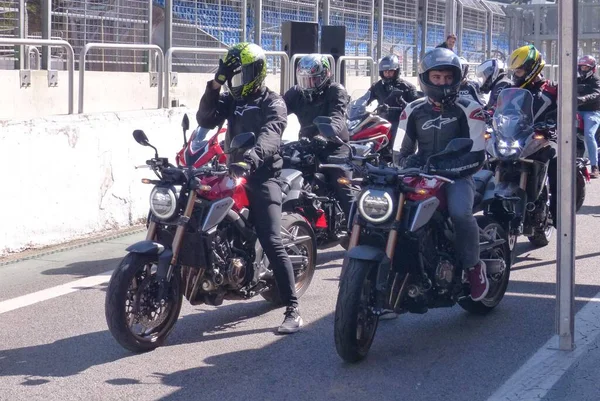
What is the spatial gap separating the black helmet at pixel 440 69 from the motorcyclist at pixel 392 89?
17.7ft

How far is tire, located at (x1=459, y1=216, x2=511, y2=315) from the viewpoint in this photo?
23.4 ft

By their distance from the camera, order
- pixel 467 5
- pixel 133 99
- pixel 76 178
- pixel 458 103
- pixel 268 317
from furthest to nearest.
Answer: pixel 467 5
pixel 133 99
pixel 76 178
pixel 268 317
pixel 458 103

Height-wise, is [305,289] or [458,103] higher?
[458,103]

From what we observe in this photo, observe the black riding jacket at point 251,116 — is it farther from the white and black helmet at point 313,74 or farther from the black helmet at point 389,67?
the black helmet at point 389,67

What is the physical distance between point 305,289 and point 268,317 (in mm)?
517

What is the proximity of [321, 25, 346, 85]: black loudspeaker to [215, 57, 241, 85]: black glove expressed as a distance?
10.4 m

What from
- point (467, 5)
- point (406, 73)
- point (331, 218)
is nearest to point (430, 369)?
point (331, 218)

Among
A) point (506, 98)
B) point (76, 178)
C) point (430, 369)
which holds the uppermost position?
point (506, 98)

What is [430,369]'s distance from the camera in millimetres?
5980

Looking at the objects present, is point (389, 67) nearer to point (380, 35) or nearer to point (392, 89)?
point (392, 89)

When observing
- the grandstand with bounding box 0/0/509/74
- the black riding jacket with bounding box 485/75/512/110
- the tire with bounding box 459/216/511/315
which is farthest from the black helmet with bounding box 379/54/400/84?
the tire with bounding box 459/216/511/315

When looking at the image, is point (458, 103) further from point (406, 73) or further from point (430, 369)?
point (406, 73)

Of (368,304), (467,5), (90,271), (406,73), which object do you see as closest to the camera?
(368,304)

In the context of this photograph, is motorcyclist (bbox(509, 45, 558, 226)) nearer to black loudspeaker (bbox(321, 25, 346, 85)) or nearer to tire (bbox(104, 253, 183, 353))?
tire (bbox(104, 253, 183, 353))
